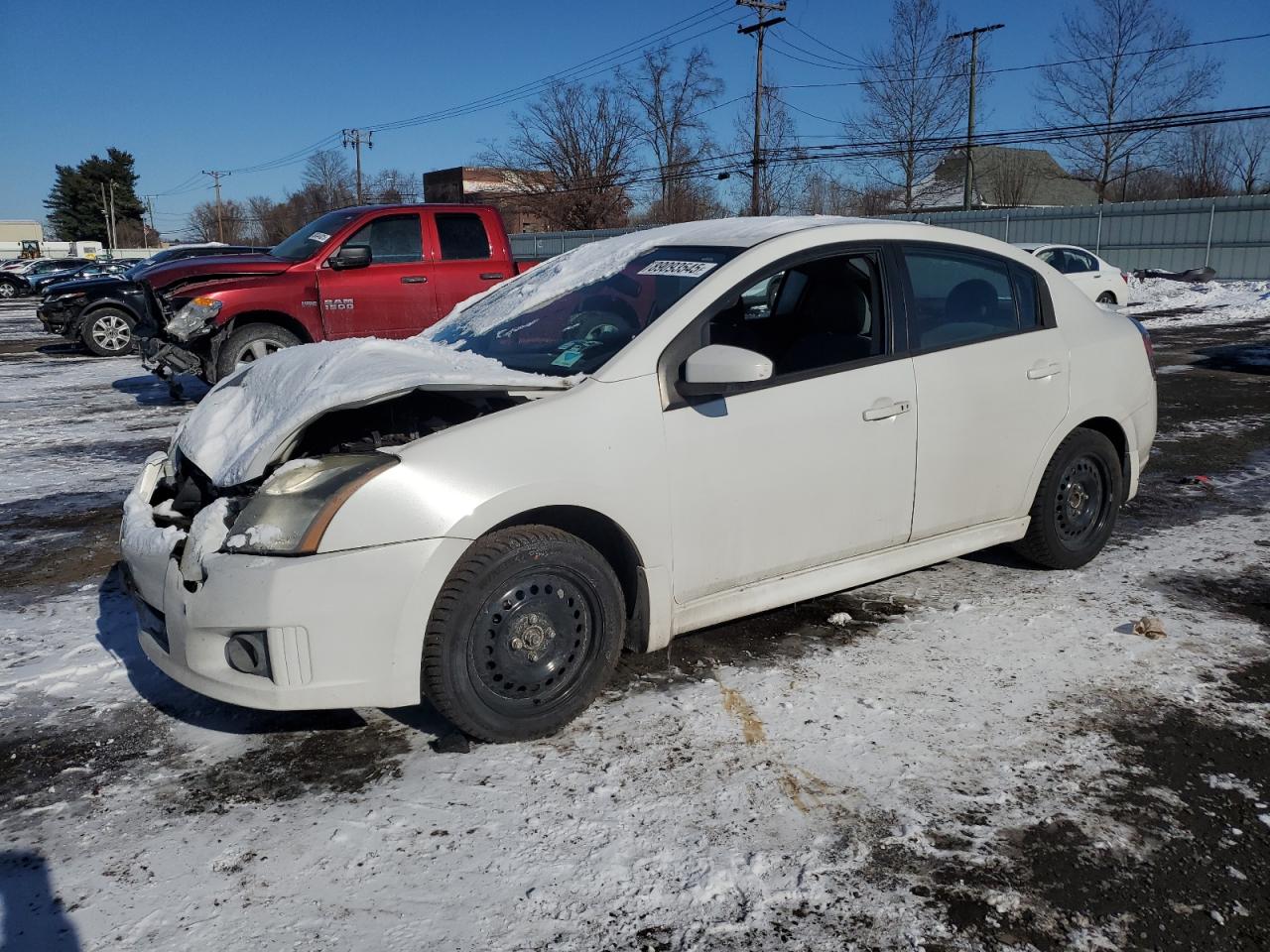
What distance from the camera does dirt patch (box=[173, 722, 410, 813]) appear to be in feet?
9.96

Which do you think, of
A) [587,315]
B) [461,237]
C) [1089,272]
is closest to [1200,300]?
[1089,272]

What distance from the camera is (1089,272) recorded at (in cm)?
1945

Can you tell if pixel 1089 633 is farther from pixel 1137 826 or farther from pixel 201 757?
pixel 201 757

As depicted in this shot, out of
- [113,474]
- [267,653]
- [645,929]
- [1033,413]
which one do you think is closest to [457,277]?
[113,474]

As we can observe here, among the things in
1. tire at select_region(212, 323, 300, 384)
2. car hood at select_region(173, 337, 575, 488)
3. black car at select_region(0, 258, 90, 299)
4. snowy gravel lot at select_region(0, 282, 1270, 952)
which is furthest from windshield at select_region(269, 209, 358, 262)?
black car at select_region(0, 258, 90, 299)

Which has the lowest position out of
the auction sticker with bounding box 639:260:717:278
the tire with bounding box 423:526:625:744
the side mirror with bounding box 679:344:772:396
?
the tire with bounding box 423:526:625:744

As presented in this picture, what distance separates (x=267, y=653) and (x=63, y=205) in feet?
385

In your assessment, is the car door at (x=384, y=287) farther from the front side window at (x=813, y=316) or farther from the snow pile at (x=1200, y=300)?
the snow pile at (x=1200, y=300)

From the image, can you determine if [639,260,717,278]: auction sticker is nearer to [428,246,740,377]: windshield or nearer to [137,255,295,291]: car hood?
[428,246,740,377]: windshield

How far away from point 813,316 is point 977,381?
768 mm

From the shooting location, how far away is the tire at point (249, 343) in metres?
9.57

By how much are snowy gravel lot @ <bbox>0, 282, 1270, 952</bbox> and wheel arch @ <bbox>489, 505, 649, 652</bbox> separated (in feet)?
1.02

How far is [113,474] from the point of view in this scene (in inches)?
293

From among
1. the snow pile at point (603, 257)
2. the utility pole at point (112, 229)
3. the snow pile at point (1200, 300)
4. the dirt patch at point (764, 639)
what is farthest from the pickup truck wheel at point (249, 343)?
the utility pole at point (112, 229)
